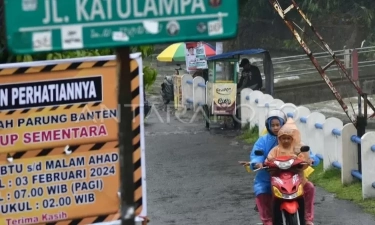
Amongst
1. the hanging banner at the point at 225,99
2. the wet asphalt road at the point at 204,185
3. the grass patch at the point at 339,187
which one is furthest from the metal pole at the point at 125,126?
the hanging banner at the point at 225,99

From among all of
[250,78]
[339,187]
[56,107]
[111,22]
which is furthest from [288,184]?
[250,78]

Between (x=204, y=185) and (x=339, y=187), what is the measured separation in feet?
6.47

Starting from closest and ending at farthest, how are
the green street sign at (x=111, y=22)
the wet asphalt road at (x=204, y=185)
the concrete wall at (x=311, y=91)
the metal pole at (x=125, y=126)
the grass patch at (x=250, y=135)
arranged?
the green street sign at (x=111, y=22) → the metal pole at (x=125, y=126) → the wet asphalt road at (x=204, y=185) → the grass patch at (x=250, y=135) → the concrete wall at (x=311, y=91)

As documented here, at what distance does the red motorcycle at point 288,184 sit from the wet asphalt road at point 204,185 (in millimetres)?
1788

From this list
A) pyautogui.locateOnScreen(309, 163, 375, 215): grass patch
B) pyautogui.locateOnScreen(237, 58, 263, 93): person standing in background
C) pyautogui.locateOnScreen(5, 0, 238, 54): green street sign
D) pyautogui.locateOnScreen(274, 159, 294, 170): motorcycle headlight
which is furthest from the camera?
pyautogui.locateOnScreen(237, 58, 263, 93): person standing in background

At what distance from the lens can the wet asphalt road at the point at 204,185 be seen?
33.4ft

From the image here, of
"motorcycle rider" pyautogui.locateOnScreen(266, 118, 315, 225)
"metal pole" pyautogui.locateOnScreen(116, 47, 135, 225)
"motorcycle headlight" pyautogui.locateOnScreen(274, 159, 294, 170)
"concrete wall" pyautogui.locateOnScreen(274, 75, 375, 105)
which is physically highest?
"metal pole" pyautogui.locateOnScreen(116, 47, 135, 225)

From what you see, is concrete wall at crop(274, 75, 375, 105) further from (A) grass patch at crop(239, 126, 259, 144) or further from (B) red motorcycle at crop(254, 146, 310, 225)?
(B) red motorcycle at crop(254, 146, 310, 225)

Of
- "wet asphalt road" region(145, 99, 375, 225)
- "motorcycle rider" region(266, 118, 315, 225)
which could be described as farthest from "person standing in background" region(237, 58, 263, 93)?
"motorcycle rider" region(266, 118, 315, 225)

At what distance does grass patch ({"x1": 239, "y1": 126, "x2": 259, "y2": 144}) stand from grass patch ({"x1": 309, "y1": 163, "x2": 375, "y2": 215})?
357cm

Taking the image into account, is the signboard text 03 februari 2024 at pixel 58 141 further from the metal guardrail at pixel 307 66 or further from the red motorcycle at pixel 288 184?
the metal guardrail at pixel 307 66

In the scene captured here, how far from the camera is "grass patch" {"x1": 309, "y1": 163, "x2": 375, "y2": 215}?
34.3 feet

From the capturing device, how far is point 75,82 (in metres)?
6.10

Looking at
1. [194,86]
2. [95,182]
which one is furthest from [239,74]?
[95,182]
